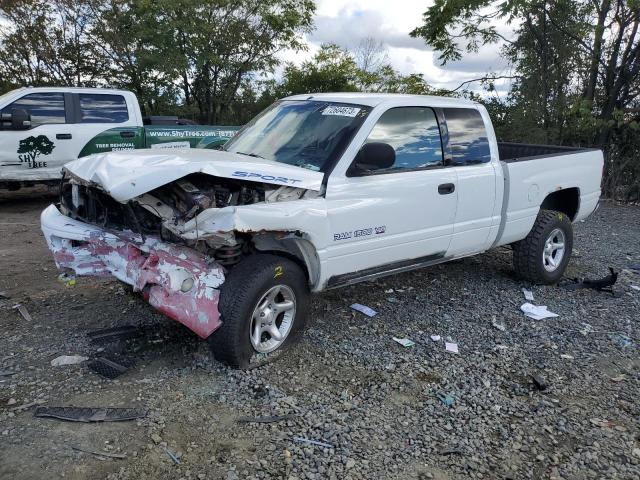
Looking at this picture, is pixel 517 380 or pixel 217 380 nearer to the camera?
pixel 217 380

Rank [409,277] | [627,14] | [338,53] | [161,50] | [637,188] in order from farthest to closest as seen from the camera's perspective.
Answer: [338,53]
[161,50]
[637,188]
[627,14]
[409,277]

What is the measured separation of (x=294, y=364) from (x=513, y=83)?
11.8 metres

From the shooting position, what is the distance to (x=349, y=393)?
3387mm

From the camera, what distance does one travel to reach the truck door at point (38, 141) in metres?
8.27

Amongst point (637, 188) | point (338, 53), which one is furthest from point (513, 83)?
point (338, 53)

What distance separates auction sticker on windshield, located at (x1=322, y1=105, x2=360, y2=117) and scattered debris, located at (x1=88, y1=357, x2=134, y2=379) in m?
2.41

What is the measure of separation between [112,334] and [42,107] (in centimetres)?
618

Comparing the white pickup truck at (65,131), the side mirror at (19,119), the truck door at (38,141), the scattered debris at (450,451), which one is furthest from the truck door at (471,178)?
the side mirror at (19,119)

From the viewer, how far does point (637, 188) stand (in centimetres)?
1207

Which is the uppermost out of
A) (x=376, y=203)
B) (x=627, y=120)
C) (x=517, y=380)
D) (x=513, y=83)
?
(x=513, y=83)

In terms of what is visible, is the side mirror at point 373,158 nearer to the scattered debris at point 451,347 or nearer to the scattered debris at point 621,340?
the scattered debris at point 451,347

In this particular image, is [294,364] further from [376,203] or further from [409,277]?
[409,277]

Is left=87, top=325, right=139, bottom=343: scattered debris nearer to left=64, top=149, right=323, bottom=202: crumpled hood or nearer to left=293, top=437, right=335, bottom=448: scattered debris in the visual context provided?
left=64, top=149, right=323, bottom=202: crumpled hood

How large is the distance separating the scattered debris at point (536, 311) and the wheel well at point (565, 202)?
136 cm
